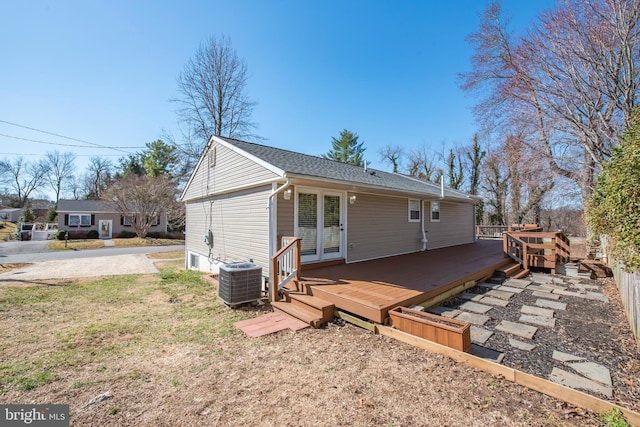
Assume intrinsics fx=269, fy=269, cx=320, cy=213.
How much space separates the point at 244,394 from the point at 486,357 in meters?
2.70

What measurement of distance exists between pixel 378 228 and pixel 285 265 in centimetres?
364

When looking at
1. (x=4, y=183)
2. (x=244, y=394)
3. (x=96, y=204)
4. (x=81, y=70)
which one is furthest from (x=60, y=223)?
(x=244, y=394)

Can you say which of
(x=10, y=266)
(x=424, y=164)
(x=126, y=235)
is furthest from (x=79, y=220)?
(x=424, y=164)

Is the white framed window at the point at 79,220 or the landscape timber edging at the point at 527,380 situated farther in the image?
the white framed window at the point at 79,220

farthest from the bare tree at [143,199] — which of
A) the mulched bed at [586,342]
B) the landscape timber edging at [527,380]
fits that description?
the mulched bed at [586,342]

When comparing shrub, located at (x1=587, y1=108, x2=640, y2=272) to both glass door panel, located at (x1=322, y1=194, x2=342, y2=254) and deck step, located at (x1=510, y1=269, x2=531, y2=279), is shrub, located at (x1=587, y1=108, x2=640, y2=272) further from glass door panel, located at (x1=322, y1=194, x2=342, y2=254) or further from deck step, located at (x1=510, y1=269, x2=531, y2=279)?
glass door panel, located at (x1=322, y1=194, x2=342, y2=254)

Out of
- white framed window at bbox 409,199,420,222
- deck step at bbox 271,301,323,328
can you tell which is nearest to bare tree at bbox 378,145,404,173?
white framed window at bbox 409,199,420,222

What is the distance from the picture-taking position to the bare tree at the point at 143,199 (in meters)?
20.7

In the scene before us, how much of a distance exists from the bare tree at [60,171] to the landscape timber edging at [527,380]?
50840 mm

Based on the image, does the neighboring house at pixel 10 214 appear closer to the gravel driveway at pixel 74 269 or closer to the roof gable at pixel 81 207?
the roof gable at pixel 81 207

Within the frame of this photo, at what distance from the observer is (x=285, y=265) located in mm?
5543

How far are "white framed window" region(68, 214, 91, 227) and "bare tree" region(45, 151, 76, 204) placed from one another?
2093cm

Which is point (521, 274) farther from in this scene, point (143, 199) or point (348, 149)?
point (348, 149)

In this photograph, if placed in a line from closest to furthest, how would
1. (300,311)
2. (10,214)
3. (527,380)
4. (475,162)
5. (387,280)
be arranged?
(527,380) → (300,311) → (387,280) → (475,162) → (10,214)
